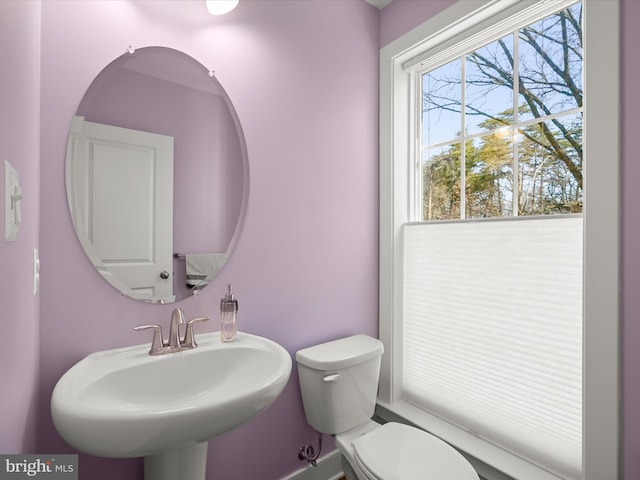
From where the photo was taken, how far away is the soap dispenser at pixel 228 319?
4.16 ft

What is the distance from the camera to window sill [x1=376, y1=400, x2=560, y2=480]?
1354 mm

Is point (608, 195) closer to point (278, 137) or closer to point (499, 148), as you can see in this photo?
point (499, 148)

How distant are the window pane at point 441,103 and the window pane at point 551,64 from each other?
1.01 ft

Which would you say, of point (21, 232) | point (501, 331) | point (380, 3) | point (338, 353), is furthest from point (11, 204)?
point (380, 3)

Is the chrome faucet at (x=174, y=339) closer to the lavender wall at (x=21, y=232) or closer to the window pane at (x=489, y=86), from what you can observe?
the lavender wall at (x=21, y=232)

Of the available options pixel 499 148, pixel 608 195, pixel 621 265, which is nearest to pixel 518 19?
pixel 499 148

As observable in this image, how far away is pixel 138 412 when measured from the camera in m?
0.74

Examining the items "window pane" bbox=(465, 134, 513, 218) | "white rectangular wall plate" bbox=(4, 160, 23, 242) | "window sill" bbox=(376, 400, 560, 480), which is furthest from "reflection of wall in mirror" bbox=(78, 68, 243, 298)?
"window sill" bbox=(376, 400, 560, 480)

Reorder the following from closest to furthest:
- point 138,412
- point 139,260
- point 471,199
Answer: point 138,412 → point 139,260 → point 471,199

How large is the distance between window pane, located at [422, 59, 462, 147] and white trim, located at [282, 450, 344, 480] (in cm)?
172

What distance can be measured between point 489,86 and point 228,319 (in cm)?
160

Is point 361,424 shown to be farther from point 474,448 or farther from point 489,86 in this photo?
point 489,86

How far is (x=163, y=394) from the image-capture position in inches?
42.9

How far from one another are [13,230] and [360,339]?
4.68 ft
